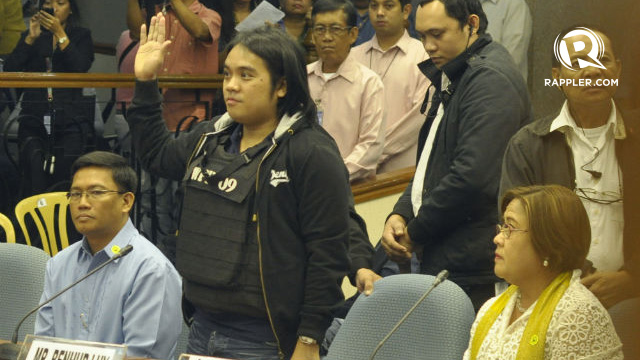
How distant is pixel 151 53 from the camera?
10.3ft

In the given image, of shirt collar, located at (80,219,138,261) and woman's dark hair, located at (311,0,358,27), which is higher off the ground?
woman's dark hair, located at (311,0,358,27)

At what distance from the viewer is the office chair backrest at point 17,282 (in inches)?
143

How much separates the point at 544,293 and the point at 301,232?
2.19 feet

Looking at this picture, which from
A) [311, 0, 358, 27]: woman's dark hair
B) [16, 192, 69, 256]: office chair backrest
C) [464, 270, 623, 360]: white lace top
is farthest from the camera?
[311, 0, 358, 27]: woman's dark hair

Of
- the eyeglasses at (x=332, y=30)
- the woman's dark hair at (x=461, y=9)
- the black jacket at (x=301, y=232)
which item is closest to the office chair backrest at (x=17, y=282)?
the black jacket at (x=301, y=232)

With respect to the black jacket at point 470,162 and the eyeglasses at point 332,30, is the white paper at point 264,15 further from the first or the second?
the black jacket at point 470,162

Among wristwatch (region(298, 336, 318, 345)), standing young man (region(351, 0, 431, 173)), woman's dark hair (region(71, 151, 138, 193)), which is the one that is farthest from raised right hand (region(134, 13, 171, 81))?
standing young man (region(351, 0, 431, 173))

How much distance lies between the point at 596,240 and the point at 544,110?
4.54 ft

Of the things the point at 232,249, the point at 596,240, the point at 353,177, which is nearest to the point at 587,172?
the point at 596,240

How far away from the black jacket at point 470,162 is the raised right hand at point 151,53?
0.93m

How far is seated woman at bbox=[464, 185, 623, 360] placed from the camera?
2.48m

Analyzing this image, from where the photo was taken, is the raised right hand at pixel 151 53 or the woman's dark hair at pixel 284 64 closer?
the woman's dark hair at pixel 284 64

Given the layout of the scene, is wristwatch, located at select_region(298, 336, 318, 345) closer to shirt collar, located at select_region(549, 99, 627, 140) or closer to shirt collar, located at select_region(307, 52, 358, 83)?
shirt collar, located at select_region(549, 99, 627, 140)

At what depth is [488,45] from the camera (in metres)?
3.51
